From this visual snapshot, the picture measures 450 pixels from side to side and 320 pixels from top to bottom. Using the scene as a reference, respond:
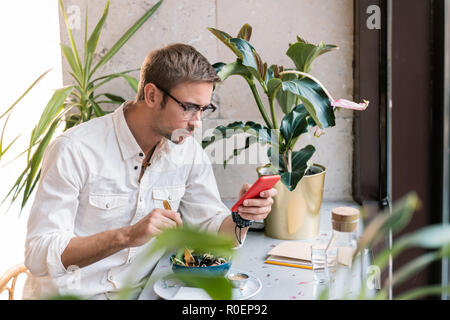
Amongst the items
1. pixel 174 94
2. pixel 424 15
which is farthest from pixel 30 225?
pixel 424 15

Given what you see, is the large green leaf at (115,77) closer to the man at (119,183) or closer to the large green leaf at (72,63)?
the large green leaf at (72,63)

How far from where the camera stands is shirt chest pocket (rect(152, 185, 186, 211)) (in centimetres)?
165

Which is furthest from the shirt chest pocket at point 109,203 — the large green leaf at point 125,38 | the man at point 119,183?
the large green leaf at point 125,38

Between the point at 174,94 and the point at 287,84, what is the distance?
374mm

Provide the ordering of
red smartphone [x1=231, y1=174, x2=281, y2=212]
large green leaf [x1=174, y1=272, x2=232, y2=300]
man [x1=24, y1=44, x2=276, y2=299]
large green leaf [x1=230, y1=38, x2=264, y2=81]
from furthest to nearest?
large green leaf [x1=230, y1=38, x2=264, y2=81] → man [x1=24, y1=44, x2=276, y2=299] → red smartphone [x1=231, y1=174, x2=281, y2=212] → large green leaf [x1=174, y1=272, x2=232, y2=300]

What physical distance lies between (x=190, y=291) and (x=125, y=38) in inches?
45.3

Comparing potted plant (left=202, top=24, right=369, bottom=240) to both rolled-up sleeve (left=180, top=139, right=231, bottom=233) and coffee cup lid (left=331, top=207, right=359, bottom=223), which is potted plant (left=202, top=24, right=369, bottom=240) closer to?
rolled-up sleeve (left=180, top=139, right=231, bottom=233)

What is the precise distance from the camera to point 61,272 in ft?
4.56

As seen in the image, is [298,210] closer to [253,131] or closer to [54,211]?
[253,131]

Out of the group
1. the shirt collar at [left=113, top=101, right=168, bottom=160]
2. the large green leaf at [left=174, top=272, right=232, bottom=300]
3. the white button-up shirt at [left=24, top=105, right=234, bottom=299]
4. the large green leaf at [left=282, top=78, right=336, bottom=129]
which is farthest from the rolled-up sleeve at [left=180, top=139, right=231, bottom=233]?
the large green leaf at [left=174, top=272, right=232, bottom=300]

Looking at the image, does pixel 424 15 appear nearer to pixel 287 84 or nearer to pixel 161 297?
pixel 287 84

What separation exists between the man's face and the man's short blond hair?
0.07 ft

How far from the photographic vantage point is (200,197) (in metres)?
1.75

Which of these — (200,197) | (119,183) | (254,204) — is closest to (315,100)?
(254,204)
